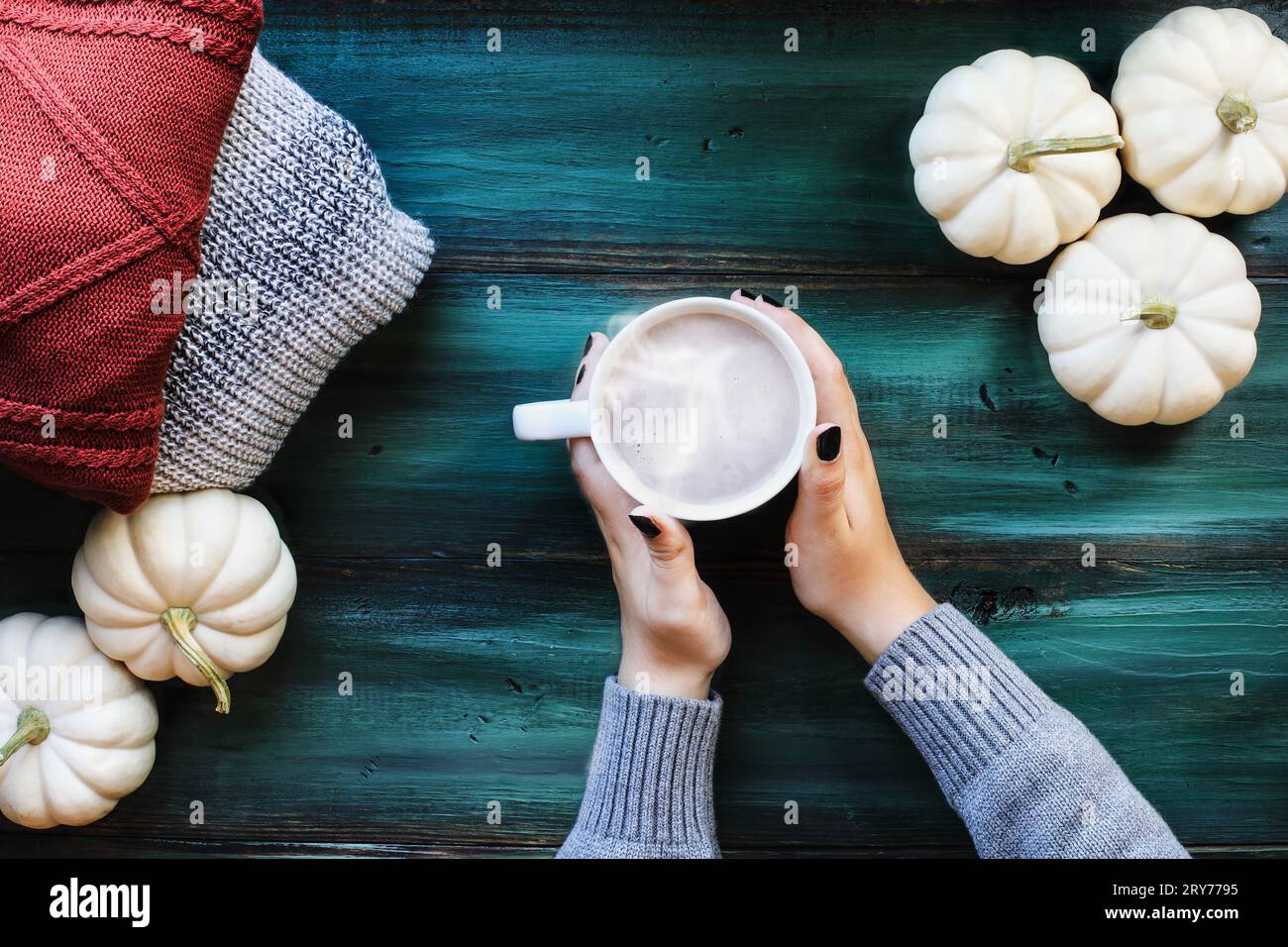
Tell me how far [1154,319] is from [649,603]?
0.59m

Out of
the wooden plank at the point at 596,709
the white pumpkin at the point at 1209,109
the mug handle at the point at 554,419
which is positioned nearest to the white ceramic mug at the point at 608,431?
the mug handle at the point at 554,419

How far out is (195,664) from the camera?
0.96 meters

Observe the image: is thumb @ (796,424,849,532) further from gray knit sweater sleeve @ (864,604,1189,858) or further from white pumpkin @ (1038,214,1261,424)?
white pumpkin @ (1038,214,1261,424)

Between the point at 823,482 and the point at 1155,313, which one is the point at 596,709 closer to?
the point at 823,482

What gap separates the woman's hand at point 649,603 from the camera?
98cm

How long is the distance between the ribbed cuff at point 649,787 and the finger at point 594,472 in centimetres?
20

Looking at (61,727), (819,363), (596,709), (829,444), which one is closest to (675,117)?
(819,363)

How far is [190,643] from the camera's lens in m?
0.94

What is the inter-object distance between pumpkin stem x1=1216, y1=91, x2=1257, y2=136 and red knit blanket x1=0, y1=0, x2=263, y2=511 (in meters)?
0.93

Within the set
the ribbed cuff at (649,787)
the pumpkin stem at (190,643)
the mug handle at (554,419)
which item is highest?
the mug handle at (554,419)

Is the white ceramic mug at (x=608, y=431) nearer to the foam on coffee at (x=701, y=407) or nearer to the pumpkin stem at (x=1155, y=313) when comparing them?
the foam on coffee at (x=701, y=407)
